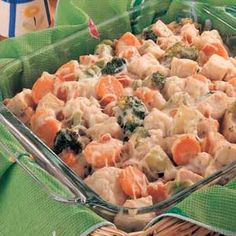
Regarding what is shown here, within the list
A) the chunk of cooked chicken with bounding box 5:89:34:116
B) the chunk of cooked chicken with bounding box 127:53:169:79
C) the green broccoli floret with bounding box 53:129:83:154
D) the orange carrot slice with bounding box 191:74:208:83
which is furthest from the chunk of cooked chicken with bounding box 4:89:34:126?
the orange carrot slice with bounding box 191:74:208:83

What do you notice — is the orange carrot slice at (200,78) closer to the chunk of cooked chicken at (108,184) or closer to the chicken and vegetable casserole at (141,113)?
the chicken and vegetable casserole at (141,113)


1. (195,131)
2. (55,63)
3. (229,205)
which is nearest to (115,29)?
(55,63)

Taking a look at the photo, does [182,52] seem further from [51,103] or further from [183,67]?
[51,103]

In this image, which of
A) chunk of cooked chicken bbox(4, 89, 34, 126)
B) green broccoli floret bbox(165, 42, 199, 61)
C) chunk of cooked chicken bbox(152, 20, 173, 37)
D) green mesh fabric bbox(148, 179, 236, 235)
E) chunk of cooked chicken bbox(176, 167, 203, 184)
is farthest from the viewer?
chunk of cooked chicken bbox(152, 20, 173, 37)

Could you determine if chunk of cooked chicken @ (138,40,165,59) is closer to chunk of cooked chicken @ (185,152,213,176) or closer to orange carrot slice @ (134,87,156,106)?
orange carrot slice @ (134,87,156,106)

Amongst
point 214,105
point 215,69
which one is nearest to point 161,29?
point 215,69

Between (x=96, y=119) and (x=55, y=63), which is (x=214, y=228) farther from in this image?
(x=55, y=63)
